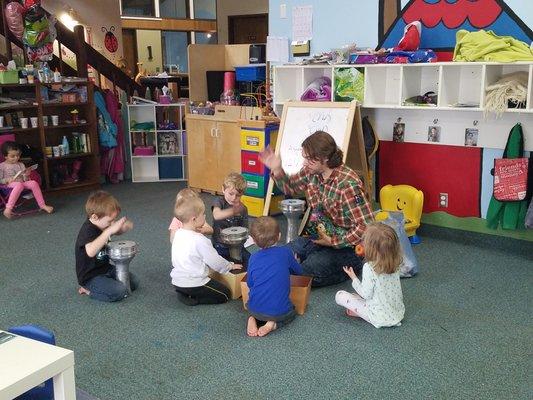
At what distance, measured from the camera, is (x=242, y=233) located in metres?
3.41

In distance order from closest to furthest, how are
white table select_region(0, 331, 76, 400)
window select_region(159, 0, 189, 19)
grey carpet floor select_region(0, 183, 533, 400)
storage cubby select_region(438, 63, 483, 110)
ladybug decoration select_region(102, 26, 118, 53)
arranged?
white table select_region(0, 331, 76, 400) < grey carpet floor select_region(0, 183, 533, 400) < storage cubby select_region(438, 63, 483, 110) < ladybug decoration select_region(102, 26, 118, 53) < window select_region(159, 0, 189, 19)

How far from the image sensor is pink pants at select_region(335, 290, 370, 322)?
9.72 ft

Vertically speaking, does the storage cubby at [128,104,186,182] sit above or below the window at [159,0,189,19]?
below

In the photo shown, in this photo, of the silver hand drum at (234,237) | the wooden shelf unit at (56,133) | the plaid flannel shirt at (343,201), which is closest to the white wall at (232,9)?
the wooden shelf unit at (56,133)

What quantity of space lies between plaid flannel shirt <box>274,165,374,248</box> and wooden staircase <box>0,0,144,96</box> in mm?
3977

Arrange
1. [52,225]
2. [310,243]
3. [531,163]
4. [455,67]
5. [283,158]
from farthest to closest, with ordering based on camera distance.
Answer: [52,225]
[283,158]
[455,67]
[531,163]
[310,243]

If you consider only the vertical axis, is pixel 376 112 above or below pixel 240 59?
below

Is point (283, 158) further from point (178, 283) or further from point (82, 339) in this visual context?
point (82, 339)

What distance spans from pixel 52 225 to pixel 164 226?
102 centimetres

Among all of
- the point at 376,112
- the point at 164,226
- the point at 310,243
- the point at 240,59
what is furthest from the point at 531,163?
the point at 240,59

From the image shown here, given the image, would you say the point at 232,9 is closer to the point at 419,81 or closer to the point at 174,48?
the point at 174,48

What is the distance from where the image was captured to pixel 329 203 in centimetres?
342

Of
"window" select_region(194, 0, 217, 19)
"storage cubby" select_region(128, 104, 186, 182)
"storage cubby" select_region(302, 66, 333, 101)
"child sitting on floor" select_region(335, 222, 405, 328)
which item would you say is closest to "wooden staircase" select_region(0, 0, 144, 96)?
"storage cubby" select_region(128, 104, 186, 182)

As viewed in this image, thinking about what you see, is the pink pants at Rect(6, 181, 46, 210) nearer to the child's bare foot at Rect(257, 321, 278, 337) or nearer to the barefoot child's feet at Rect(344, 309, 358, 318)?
the child's bare foot at Rect(257, 321, 278, 337)
